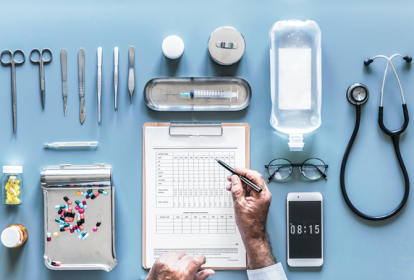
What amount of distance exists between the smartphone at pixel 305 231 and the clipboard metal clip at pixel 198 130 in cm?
34

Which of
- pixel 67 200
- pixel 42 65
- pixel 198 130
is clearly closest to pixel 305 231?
pixel 198 130

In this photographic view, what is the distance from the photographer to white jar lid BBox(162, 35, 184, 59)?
984 mm

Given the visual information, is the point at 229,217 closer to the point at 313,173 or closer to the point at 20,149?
the point at 313,173

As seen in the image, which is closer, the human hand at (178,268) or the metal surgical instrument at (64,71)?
the human hand at (178,268)

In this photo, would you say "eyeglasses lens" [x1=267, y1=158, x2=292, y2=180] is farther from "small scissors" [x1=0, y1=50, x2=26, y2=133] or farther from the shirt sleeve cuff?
"small scissors" [x1=0, y1=50, x2=26, y2=133]

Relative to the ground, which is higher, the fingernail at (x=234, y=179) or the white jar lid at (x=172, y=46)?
the white jar lid at (x=172, y=46)

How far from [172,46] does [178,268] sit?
0.70m

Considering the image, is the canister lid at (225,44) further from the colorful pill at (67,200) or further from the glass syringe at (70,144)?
the colorful pill at (67,200)

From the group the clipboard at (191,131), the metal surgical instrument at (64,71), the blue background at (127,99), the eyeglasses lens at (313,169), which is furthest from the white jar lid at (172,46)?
the eyeglasses lens at (313,169)

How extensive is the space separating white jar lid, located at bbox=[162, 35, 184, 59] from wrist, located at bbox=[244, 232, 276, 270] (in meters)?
0.65

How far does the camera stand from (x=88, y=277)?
3.42 ft

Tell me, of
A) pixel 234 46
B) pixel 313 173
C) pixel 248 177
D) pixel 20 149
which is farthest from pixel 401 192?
pixel 20 149

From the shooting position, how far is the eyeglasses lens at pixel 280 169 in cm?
104

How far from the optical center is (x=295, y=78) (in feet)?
3.23
